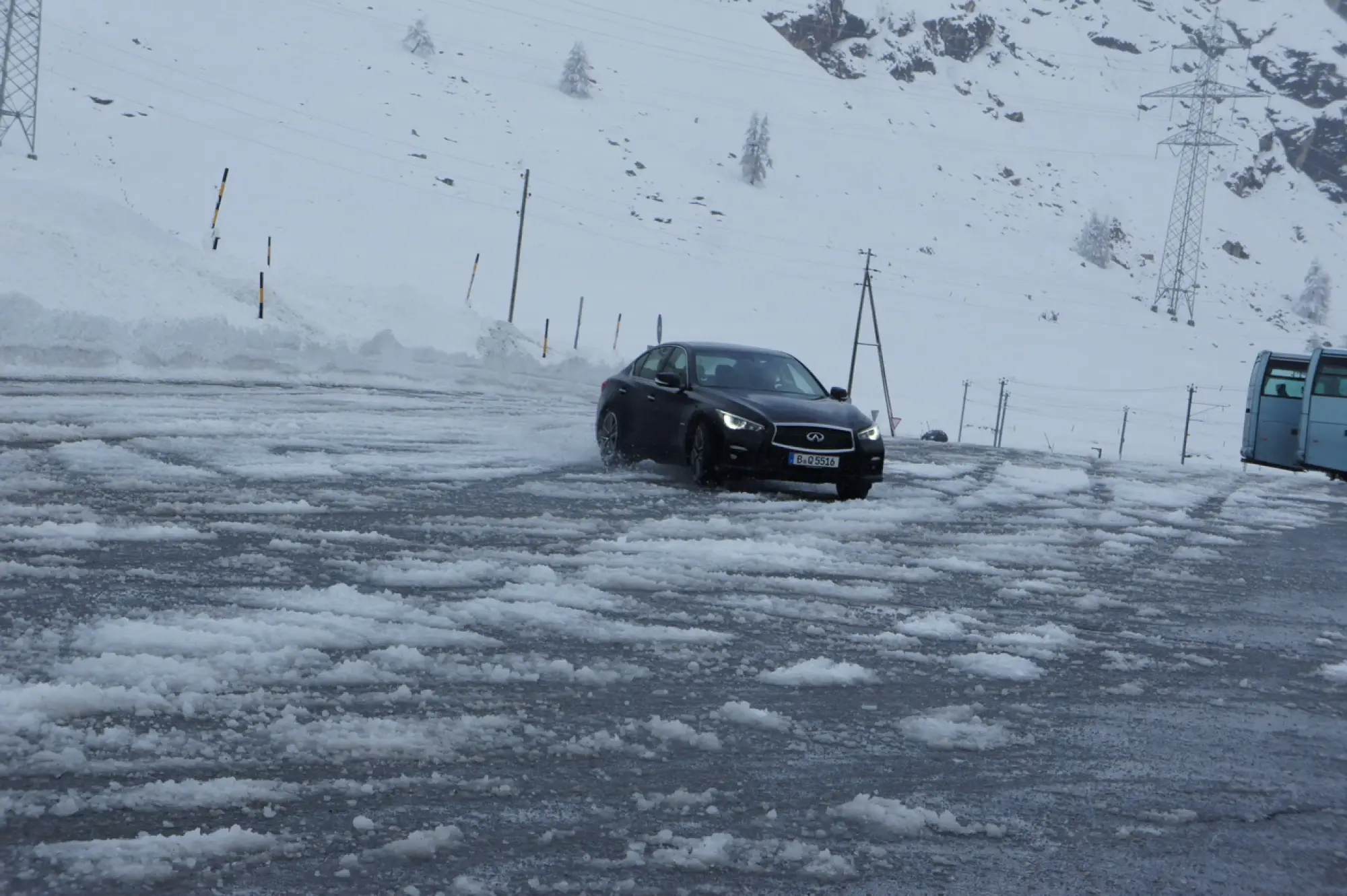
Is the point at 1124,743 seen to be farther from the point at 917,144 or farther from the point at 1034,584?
the point at 917,144

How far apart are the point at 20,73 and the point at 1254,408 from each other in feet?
159

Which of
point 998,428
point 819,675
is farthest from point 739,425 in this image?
point 998,428

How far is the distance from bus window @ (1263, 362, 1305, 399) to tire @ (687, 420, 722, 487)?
70.6 feet

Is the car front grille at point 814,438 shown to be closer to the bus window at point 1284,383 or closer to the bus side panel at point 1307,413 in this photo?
the bus side panel at point 1307,413

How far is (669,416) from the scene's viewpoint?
13.8 metres

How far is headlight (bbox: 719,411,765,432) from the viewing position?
12820 millimetres

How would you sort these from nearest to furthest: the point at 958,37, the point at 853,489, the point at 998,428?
the point at 853,489 → the point at 998,428 → the point at 958,37

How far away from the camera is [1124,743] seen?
516 cm

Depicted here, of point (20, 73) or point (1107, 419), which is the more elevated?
point (20, 73)

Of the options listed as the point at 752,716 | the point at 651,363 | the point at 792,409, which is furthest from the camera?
the point at 651,363

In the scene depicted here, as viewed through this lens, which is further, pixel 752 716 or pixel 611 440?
pixel 611 440

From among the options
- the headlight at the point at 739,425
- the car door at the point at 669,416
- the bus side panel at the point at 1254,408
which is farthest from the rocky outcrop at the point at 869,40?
the headlight at the point at 739,425

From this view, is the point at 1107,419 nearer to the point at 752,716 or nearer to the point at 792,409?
the point at 792,409

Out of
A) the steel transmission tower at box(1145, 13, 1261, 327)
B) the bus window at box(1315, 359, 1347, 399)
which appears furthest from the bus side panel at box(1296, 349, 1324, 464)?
the steel transmission tower at box(1145, 13, 1261, 327)
